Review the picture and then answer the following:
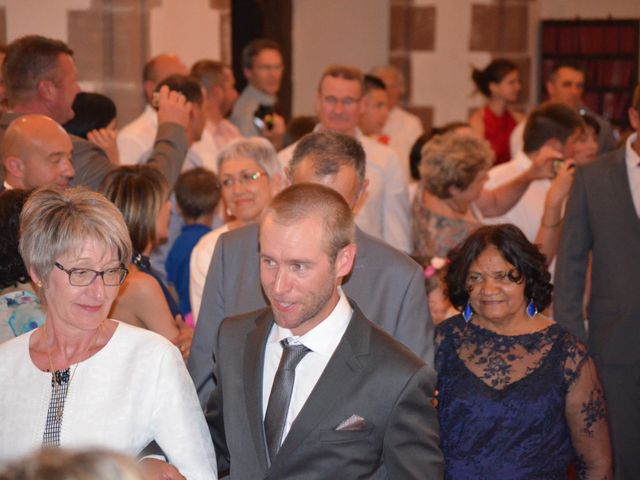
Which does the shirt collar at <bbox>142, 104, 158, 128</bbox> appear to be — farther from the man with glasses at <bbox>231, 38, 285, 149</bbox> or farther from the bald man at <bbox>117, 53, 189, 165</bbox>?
the man with glasses at <bbox>231, 38, 285, 149</bbox>

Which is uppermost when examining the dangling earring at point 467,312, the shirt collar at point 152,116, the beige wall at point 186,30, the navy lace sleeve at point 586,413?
the beige wall at point 186,30

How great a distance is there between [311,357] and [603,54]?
956cm

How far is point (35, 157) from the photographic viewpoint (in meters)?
4.11

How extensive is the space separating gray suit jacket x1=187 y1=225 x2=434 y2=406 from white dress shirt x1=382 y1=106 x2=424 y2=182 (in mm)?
5286

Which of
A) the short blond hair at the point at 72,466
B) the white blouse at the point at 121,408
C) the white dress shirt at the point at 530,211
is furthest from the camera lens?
the white dress shirt at the point at 530,211

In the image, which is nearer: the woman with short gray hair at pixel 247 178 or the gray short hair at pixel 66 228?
the gray short hair at pixel 66 228

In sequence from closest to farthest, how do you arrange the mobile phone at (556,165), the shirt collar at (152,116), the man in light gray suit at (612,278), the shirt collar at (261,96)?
the man in light gray suit at (612,278)
the mobile phone at (556,165)
the shirt collar at (152,116)
the shirt collar at (261,96)

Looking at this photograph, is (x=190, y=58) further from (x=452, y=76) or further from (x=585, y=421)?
(x=585, y=421)

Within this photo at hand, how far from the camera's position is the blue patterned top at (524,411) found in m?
3.52

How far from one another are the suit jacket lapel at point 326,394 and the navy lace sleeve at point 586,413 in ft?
3.76

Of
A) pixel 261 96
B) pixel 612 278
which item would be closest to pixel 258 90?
pixel 261 96

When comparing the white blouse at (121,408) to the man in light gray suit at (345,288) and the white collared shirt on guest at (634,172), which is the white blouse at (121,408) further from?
A: the white collared shirt on guest at (634,172)

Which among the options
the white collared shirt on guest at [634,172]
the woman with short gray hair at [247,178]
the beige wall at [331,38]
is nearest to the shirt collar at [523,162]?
the white collared shirt on guest at [634,172]

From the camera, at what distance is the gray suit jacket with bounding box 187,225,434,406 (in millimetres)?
3350
